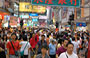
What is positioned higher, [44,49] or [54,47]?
[44,49]

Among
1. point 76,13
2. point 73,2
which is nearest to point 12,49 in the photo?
point 73,2

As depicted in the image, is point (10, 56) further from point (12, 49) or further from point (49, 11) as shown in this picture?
point (49, 11)

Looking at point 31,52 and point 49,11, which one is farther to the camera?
point 49,11

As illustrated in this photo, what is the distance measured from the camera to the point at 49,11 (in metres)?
98.9

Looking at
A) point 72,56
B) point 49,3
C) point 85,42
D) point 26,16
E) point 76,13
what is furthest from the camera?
point 26,16

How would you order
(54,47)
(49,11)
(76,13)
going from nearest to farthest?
(54,47) → (76,13) → (49,11)

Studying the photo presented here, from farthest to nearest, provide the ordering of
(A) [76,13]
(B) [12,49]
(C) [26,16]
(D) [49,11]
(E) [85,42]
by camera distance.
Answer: (D) [49,11], (C) [26,16], (A) [76,13], (E) [85,42], (B) [12,49]

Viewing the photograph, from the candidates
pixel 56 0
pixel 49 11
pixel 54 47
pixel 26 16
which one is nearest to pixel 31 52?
pixel 54 47

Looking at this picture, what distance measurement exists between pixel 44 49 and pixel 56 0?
24.8 feet

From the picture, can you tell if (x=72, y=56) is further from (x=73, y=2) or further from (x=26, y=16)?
(x=26, y=16)

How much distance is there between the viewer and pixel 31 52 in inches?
335

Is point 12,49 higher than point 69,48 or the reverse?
the reverse

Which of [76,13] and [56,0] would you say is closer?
[56,0]

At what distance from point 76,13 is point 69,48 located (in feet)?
108
